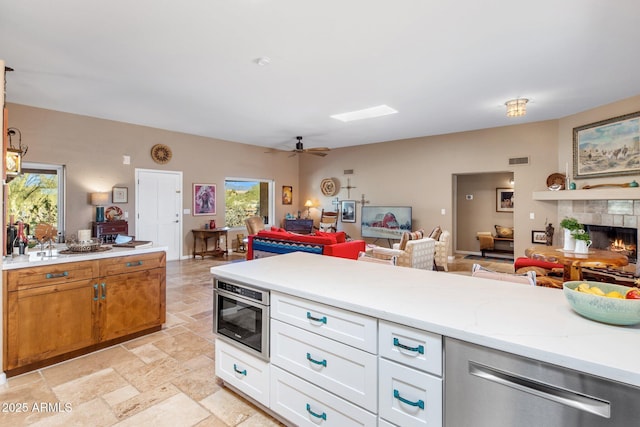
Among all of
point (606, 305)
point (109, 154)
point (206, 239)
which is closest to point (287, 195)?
point (206, 239)

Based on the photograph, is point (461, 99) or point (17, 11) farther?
point (461, 99)

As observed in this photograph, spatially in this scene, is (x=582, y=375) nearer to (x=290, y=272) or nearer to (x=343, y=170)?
(x=290, y=272)

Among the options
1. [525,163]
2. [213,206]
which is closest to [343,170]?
[213,206]

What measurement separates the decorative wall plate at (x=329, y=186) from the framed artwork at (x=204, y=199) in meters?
3.22

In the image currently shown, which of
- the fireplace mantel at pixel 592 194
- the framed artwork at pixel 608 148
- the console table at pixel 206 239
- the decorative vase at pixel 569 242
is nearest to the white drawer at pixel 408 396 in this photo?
the decorative vase at pixel 569 242

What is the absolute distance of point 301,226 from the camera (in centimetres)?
912

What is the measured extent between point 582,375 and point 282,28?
3.14 m

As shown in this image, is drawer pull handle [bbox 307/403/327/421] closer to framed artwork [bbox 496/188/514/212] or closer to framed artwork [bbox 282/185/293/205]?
framed artwork [bbox 496/188/514/212]

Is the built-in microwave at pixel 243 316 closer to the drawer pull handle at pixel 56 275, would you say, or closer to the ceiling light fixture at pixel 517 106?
the drawer pull handle at pixel 56 275

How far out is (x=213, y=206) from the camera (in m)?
7.99

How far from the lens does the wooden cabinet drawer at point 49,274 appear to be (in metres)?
2.41

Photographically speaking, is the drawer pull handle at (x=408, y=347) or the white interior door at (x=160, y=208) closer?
the drawer pull handle at (x=408, y=347)

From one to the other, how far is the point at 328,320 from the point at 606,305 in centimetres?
114

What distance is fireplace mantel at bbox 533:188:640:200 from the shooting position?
4.57 m
